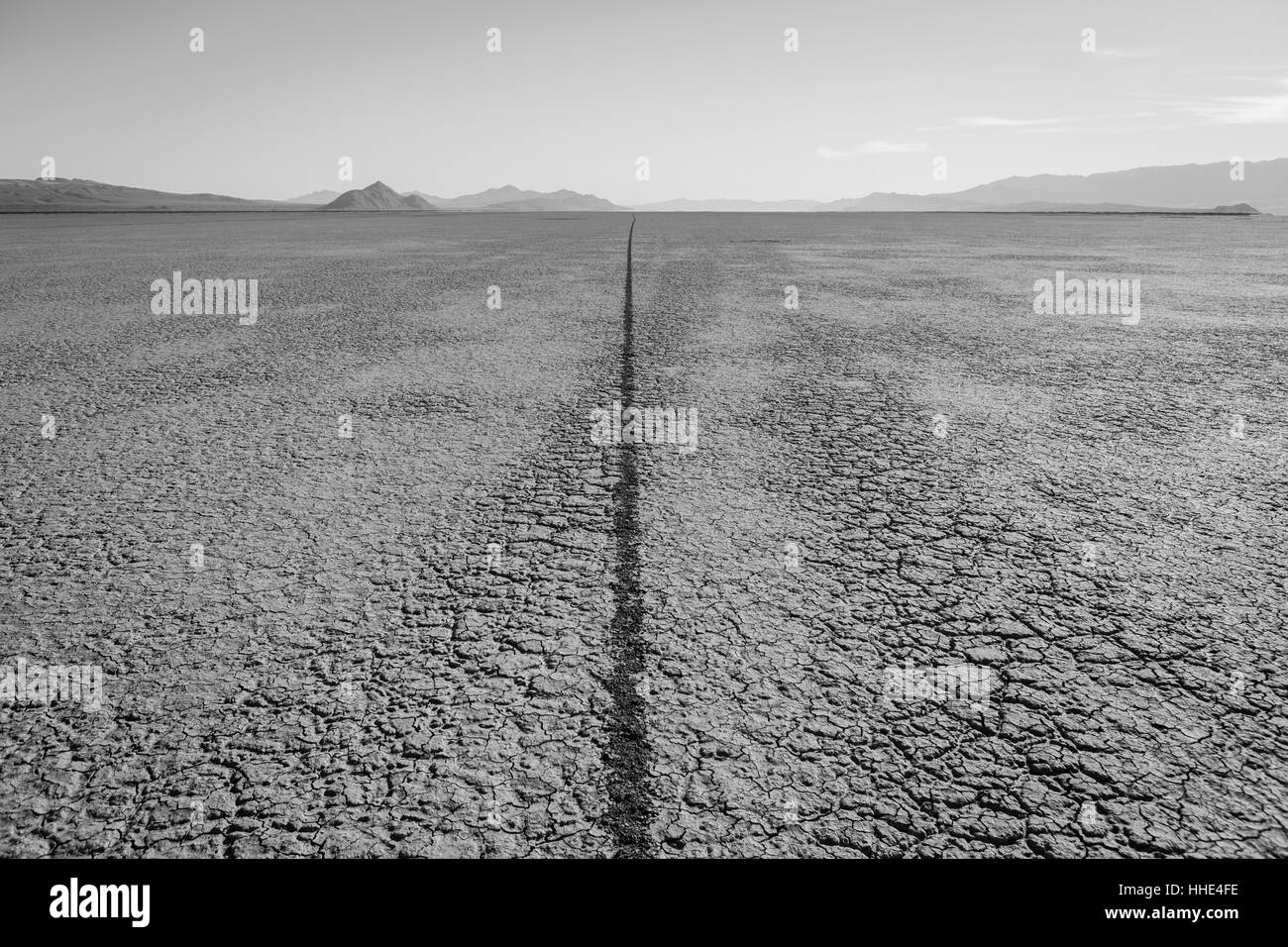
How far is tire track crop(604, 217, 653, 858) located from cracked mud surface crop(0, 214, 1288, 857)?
2 cm

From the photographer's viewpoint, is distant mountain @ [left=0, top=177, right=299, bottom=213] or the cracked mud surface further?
distant mountain @ [left=0, top=177, right=299, bottom=213]

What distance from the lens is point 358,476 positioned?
4035 millimetres

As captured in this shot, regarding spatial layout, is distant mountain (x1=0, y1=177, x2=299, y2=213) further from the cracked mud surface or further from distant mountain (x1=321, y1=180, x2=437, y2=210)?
the cracked mud surface

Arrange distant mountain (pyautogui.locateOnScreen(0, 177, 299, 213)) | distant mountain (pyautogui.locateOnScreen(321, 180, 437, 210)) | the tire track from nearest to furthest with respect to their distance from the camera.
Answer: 1. the tire track
2. distant mountain (pyautogui.locateOnScreen(0, 177, 299, 213))
3. distant mountain (pyautogui.locateOnScreen(321, 180, 437, 210))

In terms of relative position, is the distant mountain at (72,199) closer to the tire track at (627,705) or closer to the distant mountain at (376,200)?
the distant mountain at (376,200)

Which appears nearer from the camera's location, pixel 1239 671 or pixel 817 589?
pixel 1239 671

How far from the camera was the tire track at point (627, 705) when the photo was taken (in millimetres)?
1842

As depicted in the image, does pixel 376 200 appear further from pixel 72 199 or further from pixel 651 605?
pixel 651 605

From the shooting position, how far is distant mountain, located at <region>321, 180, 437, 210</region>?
15470cm

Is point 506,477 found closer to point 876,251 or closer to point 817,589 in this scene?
point 817,589

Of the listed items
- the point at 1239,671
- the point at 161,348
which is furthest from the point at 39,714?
the point at 161,348

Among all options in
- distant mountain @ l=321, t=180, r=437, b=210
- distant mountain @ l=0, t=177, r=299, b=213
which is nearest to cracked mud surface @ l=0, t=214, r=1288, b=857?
distant mountain @ l=0, t=177, r=299, b=213

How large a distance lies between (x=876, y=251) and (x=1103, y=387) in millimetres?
14434
